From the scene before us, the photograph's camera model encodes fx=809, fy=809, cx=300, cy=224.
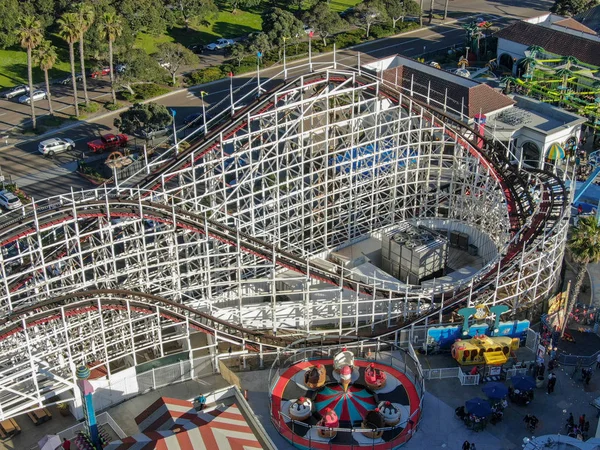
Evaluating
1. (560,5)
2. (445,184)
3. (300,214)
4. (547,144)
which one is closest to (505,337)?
(300,214)

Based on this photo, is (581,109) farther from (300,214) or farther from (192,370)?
(192,370)

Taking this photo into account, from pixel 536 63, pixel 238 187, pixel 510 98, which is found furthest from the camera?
pixel 536 63

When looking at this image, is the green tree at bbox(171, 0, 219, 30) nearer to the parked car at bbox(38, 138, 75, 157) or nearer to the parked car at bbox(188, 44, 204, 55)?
the parked car at bbox(188, 44, 204, 55)

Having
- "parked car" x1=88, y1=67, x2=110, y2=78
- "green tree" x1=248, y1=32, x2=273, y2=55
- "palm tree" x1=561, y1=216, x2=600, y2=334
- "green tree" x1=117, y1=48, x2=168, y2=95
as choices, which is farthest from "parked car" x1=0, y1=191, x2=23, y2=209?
"palm tree" x1=561, y1=216, x2=600, y2=334

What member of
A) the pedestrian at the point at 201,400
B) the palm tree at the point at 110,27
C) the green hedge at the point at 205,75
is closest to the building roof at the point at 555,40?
the green hedge at the point at 205,75

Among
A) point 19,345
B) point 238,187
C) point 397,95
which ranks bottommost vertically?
point 19,345

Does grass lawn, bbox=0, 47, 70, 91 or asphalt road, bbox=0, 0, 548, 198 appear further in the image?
grass lawn, bbox=0, 47, 70, 91
